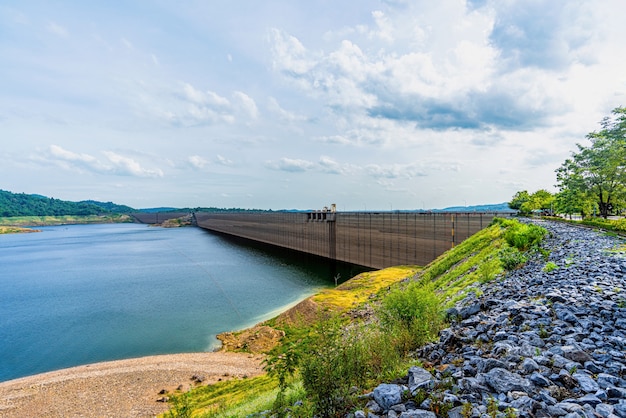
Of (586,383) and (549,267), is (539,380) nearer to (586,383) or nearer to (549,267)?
(586,383)

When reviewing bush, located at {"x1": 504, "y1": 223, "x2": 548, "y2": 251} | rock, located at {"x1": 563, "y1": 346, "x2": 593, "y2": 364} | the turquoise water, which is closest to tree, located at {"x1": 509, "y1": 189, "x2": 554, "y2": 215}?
the turquoise water

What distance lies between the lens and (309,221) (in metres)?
64.9

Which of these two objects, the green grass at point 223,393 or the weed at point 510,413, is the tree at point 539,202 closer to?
the green grass at point 223,393

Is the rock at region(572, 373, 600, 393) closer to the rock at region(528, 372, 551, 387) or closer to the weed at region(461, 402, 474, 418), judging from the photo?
the rock at region(528, 372, 551, 387)

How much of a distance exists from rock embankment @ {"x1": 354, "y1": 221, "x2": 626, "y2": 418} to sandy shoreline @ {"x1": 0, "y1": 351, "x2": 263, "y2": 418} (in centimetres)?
1430

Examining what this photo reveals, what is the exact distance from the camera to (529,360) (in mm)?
4500

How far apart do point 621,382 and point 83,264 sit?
237 feet

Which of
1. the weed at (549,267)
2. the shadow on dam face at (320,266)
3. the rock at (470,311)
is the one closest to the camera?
the rock at (470,311)

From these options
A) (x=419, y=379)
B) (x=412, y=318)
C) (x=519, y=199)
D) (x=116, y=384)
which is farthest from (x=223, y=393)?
(x=519, y=199)

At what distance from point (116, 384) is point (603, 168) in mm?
38599

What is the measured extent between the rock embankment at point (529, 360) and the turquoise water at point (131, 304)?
2018 cm

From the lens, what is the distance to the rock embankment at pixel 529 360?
3771 mm

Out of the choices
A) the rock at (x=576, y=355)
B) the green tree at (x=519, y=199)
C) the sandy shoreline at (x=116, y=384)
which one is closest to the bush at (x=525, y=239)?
the rock at (x=576, y=355)

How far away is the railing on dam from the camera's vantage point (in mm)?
36594
